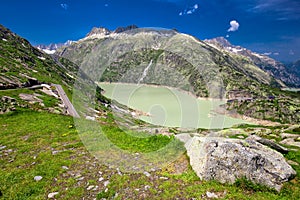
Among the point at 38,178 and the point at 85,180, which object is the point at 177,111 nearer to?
the point at 85,180

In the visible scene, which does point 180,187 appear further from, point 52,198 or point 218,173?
point 52,198

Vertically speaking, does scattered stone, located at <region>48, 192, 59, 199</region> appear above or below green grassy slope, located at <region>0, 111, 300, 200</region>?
below

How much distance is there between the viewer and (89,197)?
28.2 feet

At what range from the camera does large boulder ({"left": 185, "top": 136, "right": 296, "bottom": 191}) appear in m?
8.95

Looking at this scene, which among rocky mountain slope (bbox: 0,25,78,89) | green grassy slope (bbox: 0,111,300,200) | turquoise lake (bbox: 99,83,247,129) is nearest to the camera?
green grassy slope (bbox: 0,111,300,200)

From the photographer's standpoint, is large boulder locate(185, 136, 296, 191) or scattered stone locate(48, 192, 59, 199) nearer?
scattered stone locate(48, 192, 59, 199)

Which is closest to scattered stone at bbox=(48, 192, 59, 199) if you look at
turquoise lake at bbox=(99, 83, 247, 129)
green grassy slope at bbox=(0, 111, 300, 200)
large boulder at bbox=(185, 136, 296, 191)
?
green grassy slope at bbox=(0, 111, 300, 200)

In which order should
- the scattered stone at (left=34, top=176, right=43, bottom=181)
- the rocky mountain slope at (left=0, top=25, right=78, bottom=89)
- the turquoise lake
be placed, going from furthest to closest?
1. the rocky mountain slope at (left=0, top=25, right=78, bottom=89)
2. the turquoise lake
3. the scattered stone at (left=34, top=176, right=43, bottom=181)

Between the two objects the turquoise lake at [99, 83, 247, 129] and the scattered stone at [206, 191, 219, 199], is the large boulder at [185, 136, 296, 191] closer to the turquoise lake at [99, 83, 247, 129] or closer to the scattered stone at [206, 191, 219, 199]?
the scattered stone at [206, 191, 219, 199]

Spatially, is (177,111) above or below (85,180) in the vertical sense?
below

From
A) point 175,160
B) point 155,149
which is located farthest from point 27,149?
point 175,160

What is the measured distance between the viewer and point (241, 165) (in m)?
9.14

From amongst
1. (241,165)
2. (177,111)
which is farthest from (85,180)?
(177,111)

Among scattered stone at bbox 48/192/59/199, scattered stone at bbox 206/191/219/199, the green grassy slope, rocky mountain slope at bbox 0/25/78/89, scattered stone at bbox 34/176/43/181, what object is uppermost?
rocky mountain slope at bbox 0/25/78/89
